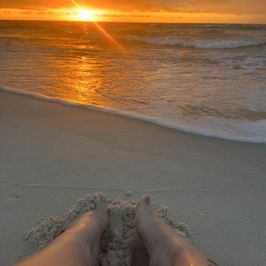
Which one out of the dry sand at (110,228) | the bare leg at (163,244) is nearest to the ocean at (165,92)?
the dry sand at (110,228)

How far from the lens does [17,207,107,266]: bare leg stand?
1.49 meters

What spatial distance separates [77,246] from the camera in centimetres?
167

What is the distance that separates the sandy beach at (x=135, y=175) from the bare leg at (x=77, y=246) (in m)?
0.39

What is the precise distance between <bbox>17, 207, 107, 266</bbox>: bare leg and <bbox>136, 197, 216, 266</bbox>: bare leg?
0.22 m

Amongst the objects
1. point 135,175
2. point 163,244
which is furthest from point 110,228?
point 135,175

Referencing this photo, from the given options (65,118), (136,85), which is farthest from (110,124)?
(136,85)

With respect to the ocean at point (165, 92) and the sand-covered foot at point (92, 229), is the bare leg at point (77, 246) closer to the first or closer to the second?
the sand-covered foot at point (92, 229)

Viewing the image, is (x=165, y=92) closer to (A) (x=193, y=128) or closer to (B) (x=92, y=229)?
(A) (x=193, y=128)

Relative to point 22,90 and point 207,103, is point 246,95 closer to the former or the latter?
point 207,103

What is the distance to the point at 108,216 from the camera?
2191mm

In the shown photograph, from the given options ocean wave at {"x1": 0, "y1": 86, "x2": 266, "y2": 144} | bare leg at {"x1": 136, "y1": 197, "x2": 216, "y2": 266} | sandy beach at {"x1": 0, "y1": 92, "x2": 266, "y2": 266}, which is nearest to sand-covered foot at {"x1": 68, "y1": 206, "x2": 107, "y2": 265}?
bare leg at {"x1": 136, "y1": 197, "x2": 216, "y2": 266}

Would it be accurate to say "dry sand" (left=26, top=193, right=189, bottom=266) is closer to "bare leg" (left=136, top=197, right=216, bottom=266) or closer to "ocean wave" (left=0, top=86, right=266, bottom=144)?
"bare leg" (left=136, top=197, right=216, bottom=266)

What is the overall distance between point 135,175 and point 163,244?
1.12 m

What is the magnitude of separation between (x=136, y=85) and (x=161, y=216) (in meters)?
4.25
